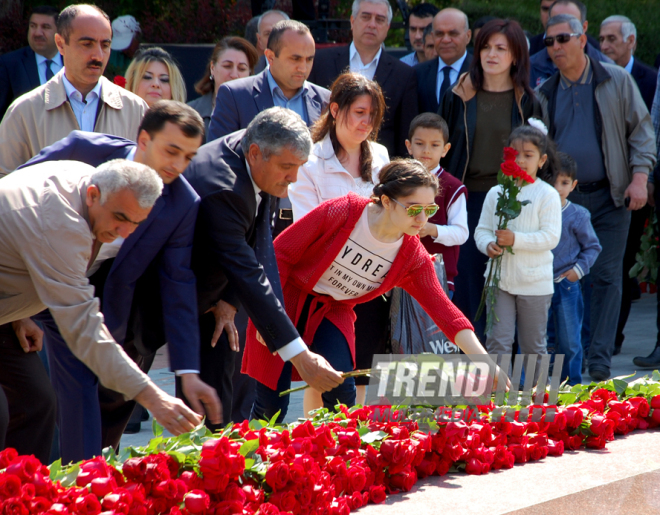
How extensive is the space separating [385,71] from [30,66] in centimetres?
253

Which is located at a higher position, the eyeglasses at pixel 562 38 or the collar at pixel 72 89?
the eyeglasses at pixel 562 38

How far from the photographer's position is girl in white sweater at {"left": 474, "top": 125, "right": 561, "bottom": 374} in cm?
530

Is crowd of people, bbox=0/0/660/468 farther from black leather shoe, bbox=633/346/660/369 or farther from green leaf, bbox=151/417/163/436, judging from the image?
green leaf, bbox=151/417/163/436

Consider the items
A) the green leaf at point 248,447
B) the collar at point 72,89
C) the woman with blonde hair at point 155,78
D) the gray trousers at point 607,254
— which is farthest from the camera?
the gray trousers at point 607,254

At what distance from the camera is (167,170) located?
3.21 m

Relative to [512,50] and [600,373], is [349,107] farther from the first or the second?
[600,373]

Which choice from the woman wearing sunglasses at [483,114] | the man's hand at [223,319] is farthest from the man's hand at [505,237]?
the man's hand at [223,319]

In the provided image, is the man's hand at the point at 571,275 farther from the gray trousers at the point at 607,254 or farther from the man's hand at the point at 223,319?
the man's hand at the point at 223,319

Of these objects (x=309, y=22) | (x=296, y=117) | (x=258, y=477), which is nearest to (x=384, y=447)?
(x=258, y=477)

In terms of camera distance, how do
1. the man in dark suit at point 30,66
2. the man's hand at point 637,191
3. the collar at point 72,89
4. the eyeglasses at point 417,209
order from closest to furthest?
the eyeglasses at point 417,209 < the collar at point 72,89 < the man in dark suit at point 30,66 < the man's hand at point 637,191

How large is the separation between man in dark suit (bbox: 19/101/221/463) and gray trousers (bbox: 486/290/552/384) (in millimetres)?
2621

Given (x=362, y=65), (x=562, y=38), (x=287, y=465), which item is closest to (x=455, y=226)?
(x=362, y=65)

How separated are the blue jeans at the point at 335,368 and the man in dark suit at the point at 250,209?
456mm

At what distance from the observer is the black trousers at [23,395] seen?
3.29 metres
